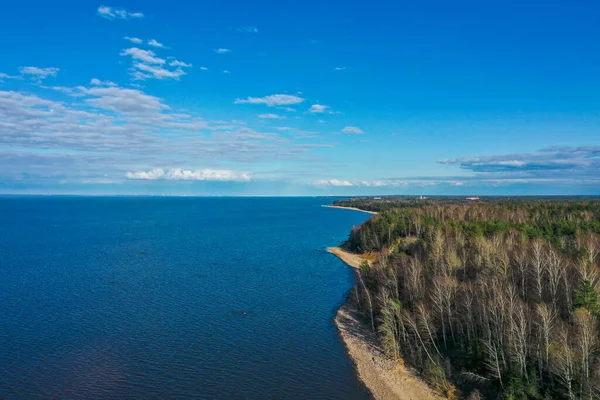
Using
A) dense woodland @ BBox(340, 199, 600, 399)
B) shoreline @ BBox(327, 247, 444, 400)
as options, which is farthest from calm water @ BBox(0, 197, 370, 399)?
dense woodland @ BBox(340, 199, 600, 399)

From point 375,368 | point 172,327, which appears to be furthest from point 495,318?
point 172,327

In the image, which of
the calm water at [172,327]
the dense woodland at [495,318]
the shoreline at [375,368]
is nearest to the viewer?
the dense woodland at [495,318]

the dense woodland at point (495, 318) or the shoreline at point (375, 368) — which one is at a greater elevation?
the dense woodland at point (495, 318)

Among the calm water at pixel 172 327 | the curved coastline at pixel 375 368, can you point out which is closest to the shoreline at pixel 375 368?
the curved coastline at pixel 375 368

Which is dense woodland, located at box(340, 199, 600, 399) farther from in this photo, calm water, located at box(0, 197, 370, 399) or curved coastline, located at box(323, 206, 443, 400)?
calm water, located at box(0, 197, 370, 399)

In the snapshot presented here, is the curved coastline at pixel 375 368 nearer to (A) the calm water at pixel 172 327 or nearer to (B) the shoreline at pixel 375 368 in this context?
(B) the shoreline at pixel 375 368

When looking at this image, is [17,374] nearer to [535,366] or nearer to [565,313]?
[535,366]
